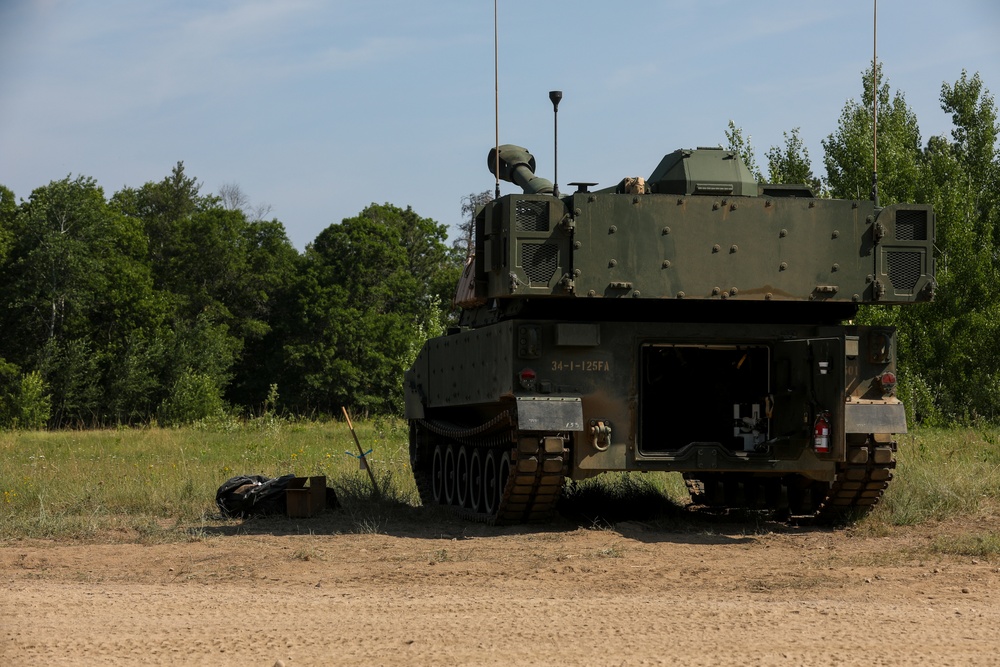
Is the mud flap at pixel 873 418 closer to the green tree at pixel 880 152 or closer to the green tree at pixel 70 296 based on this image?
the green tree at pixel 880 152

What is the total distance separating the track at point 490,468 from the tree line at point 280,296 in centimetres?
1285

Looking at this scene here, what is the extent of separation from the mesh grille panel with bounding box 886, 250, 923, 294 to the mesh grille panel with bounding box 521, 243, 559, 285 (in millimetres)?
2951

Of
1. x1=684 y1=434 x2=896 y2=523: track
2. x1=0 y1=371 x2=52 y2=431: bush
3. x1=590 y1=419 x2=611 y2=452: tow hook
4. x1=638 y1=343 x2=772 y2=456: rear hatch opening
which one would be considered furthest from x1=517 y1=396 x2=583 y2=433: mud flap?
x1=0 y1=371 x2=52 y2=431: bush

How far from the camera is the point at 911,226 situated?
1233 cm

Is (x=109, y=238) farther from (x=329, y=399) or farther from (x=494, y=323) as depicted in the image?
(x=494, y=323)

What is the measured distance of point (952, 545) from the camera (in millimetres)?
10336

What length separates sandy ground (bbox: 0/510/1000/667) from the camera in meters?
6.39

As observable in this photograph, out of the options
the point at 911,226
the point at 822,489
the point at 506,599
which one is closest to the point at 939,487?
the point at 822,489

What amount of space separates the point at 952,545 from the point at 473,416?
5727mm

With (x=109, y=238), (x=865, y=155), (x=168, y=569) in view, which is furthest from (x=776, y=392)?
(x=109, y=238)

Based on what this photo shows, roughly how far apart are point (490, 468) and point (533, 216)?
9.32 feet

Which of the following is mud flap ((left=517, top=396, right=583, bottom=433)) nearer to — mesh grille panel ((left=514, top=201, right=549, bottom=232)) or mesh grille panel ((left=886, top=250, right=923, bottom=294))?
mesh grille panel ((left=514, top=201, right=549, bottom=232))

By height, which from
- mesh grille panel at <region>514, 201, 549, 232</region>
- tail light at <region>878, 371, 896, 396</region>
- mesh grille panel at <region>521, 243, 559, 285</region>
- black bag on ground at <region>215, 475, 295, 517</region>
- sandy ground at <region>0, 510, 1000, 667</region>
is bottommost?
→ sandy ground at <region>0, 510, 1000, 667</region>

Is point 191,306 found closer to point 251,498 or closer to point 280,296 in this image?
point 280,296
